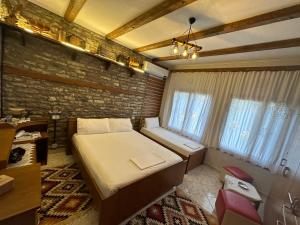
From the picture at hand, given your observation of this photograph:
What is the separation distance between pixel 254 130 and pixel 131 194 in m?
2.71

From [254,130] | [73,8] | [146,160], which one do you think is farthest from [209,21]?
[254,130]

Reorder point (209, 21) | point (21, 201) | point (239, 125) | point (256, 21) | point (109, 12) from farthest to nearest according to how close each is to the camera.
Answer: point (239, 125), point (109, 12), point (209, 21), point (256, 21), point (21, 201)

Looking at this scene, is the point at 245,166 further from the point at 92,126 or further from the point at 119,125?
the point at 92,126

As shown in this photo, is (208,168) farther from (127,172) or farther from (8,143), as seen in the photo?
(8,143)

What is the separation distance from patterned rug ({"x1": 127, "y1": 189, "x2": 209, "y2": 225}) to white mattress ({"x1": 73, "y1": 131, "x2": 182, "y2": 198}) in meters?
0.54

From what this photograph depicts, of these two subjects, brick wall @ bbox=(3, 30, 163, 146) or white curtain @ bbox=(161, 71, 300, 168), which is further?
white curtain @ bbox=(161, 71, 300, 168)

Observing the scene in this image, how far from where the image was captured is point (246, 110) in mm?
2998

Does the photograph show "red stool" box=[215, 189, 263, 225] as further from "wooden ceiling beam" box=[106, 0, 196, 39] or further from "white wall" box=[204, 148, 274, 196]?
"wooden ceiling beam" box=[106, 0, 196, 39]

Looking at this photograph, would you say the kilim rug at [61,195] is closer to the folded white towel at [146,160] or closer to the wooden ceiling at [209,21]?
the folded white towel at [146,160]

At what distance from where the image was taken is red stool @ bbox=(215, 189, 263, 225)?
5.52 feet

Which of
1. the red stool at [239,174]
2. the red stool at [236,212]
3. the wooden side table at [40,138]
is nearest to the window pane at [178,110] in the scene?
the red stool at [239,174]

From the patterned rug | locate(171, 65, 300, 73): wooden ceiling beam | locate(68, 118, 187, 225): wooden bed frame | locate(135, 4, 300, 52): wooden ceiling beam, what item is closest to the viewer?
locate(135, 4, 300, 52): wooden ceiling beam

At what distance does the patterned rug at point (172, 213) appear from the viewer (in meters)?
1.82

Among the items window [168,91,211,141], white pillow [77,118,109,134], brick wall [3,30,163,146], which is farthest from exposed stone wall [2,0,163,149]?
window [168,91,211,141]
